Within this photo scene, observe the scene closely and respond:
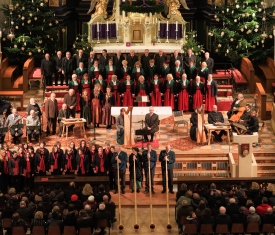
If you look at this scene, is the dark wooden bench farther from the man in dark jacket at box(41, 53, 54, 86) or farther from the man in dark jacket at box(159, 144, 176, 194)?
the man in dark jacket at box(159, 144, 176, 194)

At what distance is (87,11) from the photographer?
124ft

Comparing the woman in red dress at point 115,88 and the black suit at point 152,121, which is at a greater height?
the woman in red dress at point 115,88

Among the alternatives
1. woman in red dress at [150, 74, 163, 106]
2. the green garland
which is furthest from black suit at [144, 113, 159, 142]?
the green garland

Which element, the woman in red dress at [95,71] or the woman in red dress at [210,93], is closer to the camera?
the woman in red dress at [210,93]

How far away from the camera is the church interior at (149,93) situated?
2608 centimetres

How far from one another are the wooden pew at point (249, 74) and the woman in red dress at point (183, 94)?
10.7ft

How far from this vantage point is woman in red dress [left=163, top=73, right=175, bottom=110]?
3097 cm

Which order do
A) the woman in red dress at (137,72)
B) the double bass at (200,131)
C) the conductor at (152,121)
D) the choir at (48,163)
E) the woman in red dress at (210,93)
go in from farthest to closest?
the woman in red dress at (137,72) → the woman in red dress at (210,93) → the double bass at (200,131) → the conductor at (152,121) → the choir at (48,163)

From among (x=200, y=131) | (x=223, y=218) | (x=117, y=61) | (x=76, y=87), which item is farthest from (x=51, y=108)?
(x=223, y=218)

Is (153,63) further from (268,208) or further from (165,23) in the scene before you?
(268,208)

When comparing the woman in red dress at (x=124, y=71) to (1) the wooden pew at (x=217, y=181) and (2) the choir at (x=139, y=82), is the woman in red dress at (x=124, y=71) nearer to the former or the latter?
(2) the choir at (x=139, y=82)

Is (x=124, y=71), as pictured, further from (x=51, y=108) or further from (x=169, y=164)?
(x=169, y=164)

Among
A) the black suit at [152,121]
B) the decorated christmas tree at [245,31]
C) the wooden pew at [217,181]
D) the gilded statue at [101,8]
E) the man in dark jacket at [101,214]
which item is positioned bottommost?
the man in dark jacket at [101,214]

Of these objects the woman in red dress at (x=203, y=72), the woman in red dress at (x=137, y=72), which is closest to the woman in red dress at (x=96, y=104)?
the woman in red dress at (x=137, y=72)
